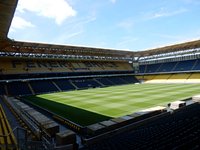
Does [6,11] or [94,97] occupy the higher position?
[6,11]

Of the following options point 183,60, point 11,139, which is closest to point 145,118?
point 11,139

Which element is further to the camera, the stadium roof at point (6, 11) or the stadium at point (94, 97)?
the stadium roof at point (6, 11)

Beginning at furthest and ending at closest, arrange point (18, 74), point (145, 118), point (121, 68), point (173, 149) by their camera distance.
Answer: point (121, 68), point (18, 74), point (145, 118), point (173, 149)

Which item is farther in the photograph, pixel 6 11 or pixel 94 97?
pixel 94 97

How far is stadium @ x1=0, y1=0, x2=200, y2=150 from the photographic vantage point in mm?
8477

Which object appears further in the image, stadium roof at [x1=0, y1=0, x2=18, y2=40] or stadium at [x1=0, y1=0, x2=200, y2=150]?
stadium roof at [x1=0, y1=0, x2=18, y2=40]

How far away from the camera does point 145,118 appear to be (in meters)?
13.8

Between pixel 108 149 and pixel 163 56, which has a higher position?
pixel 163 56

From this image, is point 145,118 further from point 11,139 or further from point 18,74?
point 18,74

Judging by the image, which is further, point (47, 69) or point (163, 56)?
point (163, 56)

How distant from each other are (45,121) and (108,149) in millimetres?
6910

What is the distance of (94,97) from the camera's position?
27203 mm

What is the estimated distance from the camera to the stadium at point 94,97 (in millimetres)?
8477

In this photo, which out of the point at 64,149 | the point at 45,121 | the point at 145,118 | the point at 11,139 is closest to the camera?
the point at 64,149
